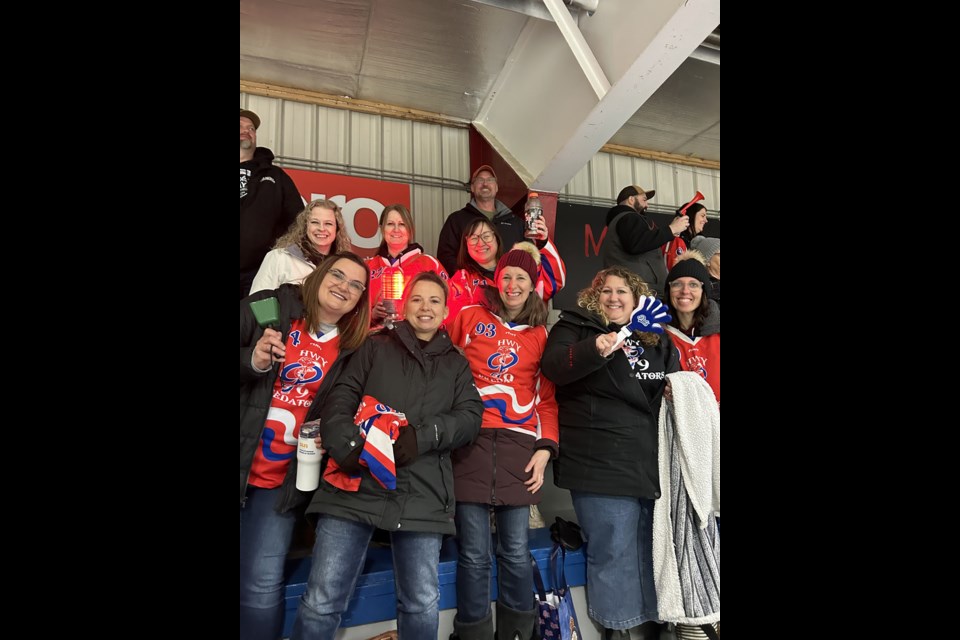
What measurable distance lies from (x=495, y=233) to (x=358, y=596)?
1.88m

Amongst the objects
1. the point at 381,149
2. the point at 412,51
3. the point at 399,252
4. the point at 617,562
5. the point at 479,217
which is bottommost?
the point at 617,562

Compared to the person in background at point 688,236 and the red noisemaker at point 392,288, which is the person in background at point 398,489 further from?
the person in background at point 688,236

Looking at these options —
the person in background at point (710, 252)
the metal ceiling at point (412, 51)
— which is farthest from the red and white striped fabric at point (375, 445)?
the person in background at point (710, 252)

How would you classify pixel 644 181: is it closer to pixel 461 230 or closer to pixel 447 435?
pixel 461 230

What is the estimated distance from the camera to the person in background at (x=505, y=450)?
2.01 meters

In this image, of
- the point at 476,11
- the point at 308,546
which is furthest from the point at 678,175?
the point at 308,546

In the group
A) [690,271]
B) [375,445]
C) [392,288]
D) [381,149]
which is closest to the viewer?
[375,445]

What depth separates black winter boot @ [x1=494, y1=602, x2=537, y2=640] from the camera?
2.01m

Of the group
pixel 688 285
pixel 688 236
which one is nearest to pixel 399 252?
pixel 688 285

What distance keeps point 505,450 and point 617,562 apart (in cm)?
63

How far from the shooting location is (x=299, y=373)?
2.01 meters

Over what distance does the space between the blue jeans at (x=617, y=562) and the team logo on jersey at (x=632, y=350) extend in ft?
1.93

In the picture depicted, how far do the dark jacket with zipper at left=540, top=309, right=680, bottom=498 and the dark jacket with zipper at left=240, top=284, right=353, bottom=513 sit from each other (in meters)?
0.92
